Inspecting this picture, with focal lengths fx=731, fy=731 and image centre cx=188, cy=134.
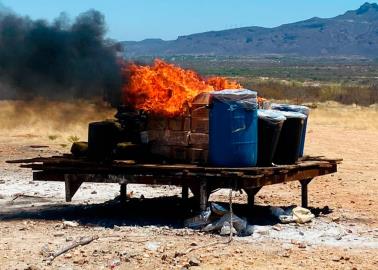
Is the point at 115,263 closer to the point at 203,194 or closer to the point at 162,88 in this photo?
the point at 203,194

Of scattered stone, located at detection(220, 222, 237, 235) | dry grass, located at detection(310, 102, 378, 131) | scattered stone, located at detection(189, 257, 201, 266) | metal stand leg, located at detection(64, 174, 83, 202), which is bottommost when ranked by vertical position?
dry grass, located at detection(310, 102, 378, 131)

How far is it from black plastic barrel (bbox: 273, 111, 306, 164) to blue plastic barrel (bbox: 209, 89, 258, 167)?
90 cm

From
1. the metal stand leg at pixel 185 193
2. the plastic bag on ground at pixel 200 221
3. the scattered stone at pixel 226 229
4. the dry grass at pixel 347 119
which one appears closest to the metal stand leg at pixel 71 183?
the plastic bag on ground at pixel 200 221

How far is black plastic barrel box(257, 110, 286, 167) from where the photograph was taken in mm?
10734

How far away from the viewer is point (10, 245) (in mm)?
9531

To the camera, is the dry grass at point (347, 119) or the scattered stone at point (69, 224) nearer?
Result: the scattered stone at point (69, 224)

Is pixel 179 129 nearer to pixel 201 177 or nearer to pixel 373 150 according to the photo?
pixel 201 177

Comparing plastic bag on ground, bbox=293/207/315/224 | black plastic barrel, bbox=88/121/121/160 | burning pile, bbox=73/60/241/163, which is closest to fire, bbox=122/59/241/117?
burning pile, bbox=73/60/241/163

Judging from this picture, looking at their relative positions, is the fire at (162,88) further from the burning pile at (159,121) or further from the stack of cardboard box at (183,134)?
the stack of cardboard box at (183,134)

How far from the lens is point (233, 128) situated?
1035 cm

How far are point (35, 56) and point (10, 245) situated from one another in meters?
4.48

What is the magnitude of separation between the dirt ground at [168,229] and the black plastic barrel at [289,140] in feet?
3.22

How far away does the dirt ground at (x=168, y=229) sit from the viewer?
A: 877cm

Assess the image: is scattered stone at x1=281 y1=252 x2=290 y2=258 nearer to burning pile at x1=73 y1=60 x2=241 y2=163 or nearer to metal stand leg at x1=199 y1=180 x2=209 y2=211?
metal stand leg at x1=199 y1=180 x2=209 y2=211
